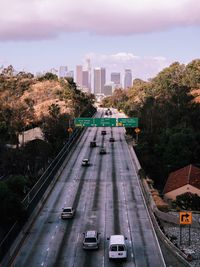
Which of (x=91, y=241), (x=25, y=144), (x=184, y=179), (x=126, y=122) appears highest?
(x=126, y=122)

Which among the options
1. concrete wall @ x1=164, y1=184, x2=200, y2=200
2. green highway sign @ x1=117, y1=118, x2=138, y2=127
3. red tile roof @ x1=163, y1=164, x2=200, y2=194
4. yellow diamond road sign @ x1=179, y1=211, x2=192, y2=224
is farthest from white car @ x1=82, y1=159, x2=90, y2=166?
yellow diamond road sign @ x1=179, y1=211, x2=192, y2=224

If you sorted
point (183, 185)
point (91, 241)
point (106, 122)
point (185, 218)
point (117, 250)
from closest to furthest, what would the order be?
point (117, 250) → point (91, 241) → point (185, 218) → point (183, 185) → point (106, 122)

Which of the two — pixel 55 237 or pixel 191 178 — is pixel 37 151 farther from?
pixel 55 237

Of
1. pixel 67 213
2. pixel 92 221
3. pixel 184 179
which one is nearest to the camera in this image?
pixel 92 221

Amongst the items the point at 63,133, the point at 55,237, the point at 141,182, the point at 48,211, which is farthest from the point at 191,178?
the point at 63,133

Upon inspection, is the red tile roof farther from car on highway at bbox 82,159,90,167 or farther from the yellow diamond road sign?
A: the yellow diamond road sign

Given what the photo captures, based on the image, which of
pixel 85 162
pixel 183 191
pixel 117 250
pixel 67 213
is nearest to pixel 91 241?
pixel 117 250

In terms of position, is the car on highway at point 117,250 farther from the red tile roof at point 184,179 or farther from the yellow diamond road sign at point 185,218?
the red tile roof at point 184,179

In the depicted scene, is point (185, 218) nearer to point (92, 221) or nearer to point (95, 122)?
point (92, 221)
